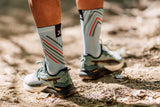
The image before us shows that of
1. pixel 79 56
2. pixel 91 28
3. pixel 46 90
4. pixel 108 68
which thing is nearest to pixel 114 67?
pixel 108 68

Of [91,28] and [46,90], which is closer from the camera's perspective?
[46,90]

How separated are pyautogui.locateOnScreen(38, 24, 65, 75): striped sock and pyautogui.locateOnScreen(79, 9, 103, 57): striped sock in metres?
0.34

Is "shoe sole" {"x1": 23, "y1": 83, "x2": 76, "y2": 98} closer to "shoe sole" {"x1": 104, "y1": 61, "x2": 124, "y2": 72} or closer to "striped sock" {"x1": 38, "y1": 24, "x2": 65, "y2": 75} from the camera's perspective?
"striped sock" {"x1": 38, "y1": 24, "x2": 65, "y2": 75}

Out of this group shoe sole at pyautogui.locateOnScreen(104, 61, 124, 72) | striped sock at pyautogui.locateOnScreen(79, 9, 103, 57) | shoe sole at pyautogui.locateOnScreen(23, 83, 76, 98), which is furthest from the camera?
shoe sole at pyautogui.locateOnScreen(104, 61, 124, 72)

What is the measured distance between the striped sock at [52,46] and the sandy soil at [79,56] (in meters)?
0.24

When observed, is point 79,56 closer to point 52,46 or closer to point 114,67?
point 114,67

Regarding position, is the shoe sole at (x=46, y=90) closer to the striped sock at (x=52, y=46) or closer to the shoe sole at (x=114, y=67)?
the striped sock at (x=52, y=46)

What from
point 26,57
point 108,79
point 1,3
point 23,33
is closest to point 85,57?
point 108,79

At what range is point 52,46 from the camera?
57.4 inches

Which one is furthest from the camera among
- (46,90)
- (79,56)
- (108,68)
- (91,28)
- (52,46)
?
(79,56)

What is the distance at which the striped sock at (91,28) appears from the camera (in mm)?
1720

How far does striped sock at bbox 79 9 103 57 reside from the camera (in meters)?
1.72

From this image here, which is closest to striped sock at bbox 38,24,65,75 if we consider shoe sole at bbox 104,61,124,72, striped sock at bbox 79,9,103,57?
striped sock at bbox 79,9,103,57

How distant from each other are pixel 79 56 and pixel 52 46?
1238 mm
